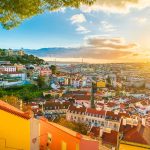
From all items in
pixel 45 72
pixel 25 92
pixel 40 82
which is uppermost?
pixel 45 72

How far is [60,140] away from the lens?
29.1ft

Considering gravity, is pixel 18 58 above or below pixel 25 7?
below

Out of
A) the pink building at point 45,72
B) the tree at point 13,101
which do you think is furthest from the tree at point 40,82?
the tree at point 13,101

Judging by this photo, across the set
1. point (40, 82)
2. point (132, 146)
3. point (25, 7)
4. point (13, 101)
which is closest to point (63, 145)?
point (25, 7)

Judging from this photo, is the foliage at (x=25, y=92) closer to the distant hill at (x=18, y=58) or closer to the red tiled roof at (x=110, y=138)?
the distant hill at (x=18, y=58)

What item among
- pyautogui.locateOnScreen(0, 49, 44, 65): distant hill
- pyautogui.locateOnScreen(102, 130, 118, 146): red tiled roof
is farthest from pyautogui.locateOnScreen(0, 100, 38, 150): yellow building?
pyautogui.locateOnScreen(0, 49, 44, 65): distant hill

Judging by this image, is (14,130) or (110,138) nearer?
(14,130)

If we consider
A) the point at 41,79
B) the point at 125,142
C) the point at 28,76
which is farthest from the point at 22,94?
the point at 125,142

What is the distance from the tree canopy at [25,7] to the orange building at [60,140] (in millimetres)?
3188

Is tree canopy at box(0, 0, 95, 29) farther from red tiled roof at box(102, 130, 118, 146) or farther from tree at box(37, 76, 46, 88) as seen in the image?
tree at box(37, 76, 46, 88)

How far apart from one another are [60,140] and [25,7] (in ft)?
12.8

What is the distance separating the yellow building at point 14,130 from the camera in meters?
7.49

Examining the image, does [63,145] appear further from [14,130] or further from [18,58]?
[18,58]

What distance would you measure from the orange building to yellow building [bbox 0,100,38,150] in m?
1.31
